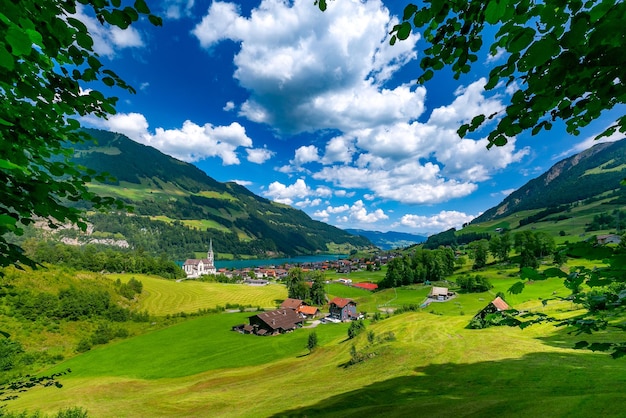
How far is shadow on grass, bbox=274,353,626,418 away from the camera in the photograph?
37.4ft

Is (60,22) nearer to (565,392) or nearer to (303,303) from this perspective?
(565,392)

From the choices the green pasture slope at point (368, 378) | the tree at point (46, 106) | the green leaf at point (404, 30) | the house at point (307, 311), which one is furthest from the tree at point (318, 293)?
the green leaf at point (404, 30)

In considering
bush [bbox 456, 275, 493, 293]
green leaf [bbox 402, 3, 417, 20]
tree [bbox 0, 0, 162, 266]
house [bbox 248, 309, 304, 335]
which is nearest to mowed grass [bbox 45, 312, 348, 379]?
house [bbox 248, 309, 304, 335]

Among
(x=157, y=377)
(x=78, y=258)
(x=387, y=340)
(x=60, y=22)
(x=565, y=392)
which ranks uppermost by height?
(x=78, y=258)

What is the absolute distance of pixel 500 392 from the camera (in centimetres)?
1568

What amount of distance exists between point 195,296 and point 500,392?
363ft

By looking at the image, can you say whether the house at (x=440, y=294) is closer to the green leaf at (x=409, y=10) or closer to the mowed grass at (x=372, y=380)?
the mowed grass at (x=372, y=380)

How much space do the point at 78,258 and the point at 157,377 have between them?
371 ft

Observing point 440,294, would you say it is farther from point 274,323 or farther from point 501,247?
point 274,323

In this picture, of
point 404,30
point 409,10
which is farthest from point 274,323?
point 409,10

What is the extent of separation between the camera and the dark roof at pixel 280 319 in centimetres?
7094

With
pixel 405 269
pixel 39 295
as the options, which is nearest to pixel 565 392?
pixel 39 295

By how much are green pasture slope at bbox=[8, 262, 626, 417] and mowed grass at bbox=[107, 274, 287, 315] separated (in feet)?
118

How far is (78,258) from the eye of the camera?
4860 inches
